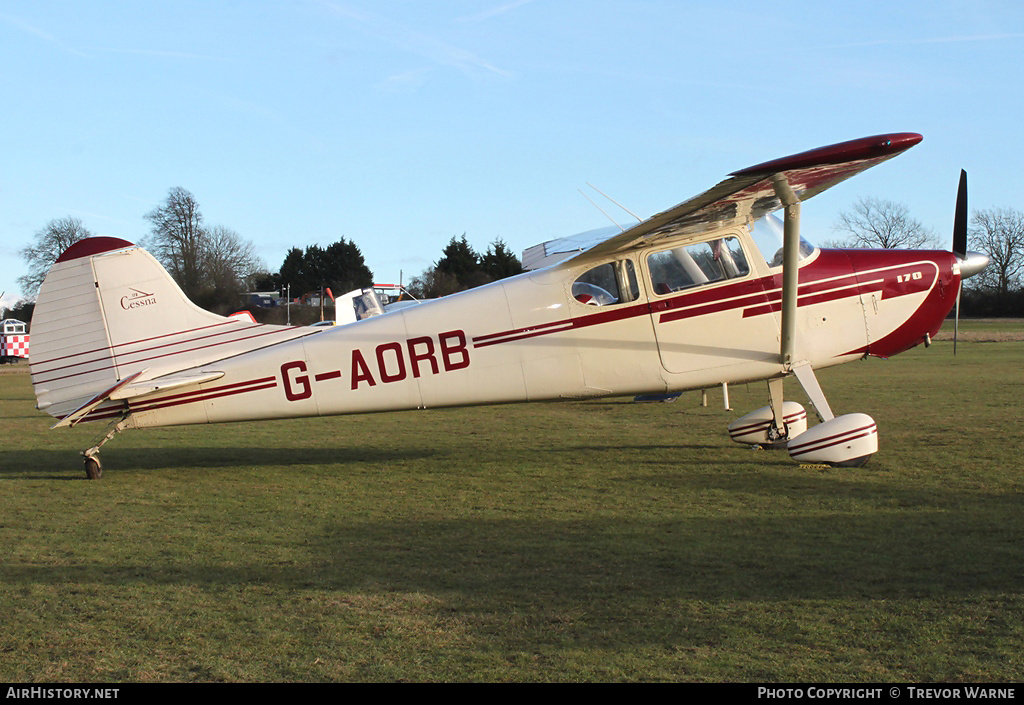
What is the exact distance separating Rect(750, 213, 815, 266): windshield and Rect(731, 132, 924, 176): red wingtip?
5.33 ft

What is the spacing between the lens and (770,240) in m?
8.48

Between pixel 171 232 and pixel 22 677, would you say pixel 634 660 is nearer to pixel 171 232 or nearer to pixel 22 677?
pixel 22 677

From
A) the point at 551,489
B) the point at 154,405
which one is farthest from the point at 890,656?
the point at 154,405

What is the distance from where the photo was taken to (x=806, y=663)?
11.3ft

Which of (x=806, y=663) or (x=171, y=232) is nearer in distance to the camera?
(x=806, y=663)

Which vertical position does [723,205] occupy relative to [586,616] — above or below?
above

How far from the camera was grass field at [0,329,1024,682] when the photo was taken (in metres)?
3.60

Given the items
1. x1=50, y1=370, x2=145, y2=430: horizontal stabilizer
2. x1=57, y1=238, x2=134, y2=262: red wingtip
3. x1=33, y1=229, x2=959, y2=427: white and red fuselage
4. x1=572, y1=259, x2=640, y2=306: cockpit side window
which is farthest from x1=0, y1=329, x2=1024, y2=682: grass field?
x1=57, y1=238, x2=134, y2=262: red wingtip

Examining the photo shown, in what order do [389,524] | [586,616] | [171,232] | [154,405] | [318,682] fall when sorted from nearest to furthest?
[318,682] → [586,616] → [389,524] → [154,405] → [171,232]

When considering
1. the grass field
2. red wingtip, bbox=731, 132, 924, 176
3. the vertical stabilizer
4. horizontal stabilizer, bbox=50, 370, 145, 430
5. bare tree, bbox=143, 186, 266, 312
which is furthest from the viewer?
bare tree, bbox=143, 186, 266, 312

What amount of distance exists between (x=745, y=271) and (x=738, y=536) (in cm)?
348
